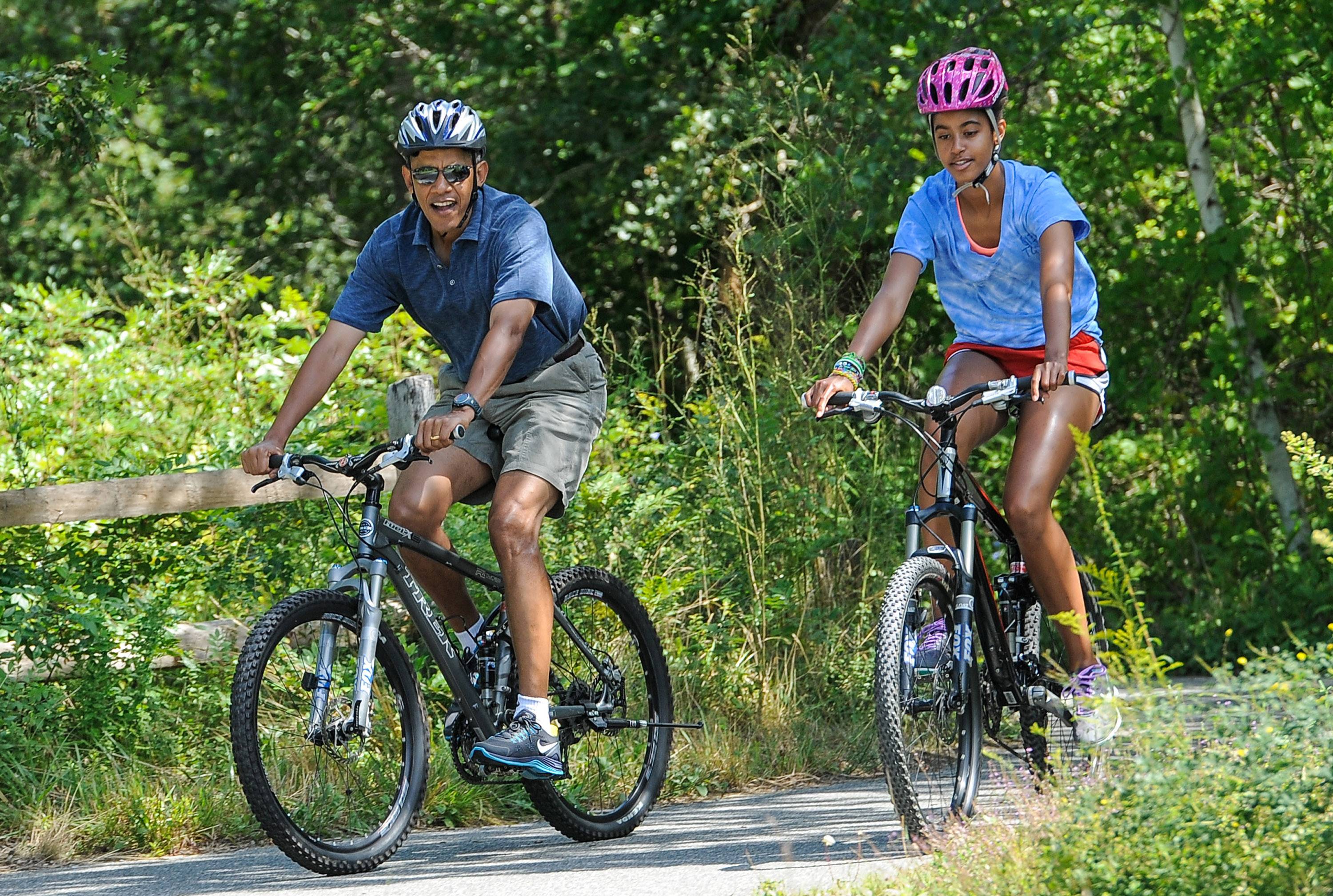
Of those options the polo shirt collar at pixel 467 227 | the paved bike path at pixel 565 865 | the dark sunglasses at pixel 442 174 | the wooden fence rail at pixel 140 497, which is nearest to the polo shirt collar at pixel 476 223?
the polo shirt collar at pixel 467 227

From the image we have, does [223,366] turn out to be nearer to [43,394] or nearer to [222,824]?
[43,394]

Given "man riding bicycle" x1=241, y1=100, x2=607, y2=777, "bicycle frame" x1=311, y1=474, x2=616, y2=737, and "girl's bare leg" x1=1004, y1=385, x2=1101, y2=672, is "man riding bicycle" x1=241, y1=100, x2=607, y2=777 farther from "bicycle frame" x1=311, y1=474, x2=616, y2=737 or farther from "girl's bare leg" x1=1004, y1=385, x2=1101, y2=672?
"girl's bare leg" x1=1004, y1=385, x2=1101, y2=672

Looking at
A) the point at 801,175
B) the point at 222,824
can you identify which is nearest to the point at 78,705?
the point at 222,824

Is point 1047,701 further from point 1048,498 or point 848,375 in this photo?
point 848,375

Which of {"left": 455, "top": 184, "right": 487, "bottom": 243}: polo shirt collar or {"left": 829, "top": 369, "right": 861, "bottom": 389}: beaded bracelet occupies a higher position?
{"left": 455, "top": 184, "right": 487, "bottom": 243}: polo shirt collar

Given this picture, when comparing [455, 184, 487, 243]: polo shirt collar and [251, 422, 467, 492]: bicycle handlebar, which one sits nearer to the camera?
[251, 422, 467, 492]: bicycle handlebar

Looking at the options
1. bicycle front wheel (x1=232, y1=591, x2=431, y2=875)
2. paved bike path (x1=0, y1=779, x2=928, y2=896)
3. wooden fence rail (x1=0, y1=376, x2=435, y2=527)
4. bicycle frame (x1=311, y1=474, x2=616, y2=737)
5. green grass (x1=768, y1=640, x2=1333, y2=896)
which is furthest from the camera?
wooden fence rail (x1=0, y1=376, x2=435, y2=527)

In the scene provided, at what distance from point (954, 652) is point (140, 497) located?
9.81ft

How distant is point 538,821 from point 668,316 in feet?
28.9

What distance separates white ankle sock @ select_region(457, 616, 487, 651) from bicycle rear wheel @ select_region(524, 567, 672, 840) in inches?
10.5

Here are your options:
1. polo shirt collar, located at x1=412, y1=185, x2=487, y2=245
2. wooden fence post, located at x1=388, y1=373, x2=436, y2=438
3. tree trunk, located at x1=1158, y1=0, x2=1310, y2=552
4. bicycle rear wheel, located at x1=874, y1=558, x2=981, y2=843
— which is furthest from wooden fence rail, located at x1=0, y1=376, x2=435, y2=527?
tree trunk, located at x1=1158, y1=0, x2=1310, y2=552

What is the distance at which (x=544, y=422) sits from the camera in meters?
5.11

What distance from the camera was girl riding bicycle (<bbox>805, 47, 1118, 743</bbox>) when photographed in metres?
4.97

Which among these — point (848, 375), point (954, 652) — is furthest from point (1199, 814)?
point (848, 375)
